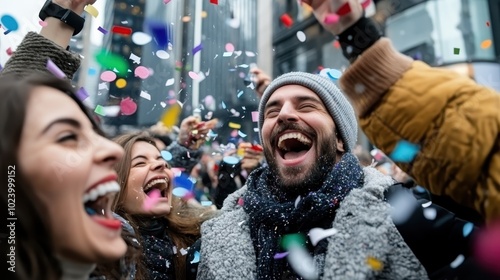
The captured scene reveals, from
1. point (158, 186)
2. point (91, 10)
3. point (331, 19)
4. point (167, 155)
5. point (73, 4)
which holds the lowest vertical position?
point (167, 155)

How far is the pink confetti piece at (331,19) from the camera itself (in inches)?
54.3

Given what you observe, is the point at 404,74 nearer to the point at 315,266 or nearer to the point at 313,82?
the point at 315,266

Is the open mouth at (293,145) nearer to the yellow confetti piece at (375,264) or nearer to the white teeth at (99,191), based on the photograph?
the yellow confetti piece at (375,264)

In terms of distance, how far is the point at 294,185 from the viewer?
2398 millimetres

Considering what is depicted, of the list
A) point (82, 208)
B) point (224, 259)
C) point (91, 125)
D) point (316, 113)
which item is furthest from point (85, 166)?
point (316, 113)

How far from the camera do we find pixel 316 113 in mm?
2596

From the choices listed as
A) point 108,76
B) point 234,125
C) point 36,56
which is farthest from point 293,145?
point 234,125

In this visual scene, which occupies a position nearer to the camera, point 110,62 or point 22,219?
point 22,219

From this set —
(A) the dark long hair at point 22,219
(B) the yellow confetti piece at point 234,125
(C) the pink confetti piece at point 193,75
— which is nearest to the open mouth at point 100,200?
(A) the dark long hair at point 22,219

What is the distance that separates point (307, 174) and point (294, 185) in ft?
0.32

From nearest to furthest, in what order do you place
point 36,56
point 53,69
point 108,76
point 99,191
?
point 99,191
point 53,69
point 36,56
point 108,76

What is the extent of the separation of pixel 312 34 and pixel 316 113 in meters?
13.5

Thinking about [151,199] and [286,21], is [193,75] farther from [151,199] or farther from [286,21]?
[151,199]

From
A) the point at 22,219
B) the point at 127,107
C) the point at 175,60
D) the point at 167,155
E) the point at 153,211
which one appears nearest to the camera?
the point at 22,219
